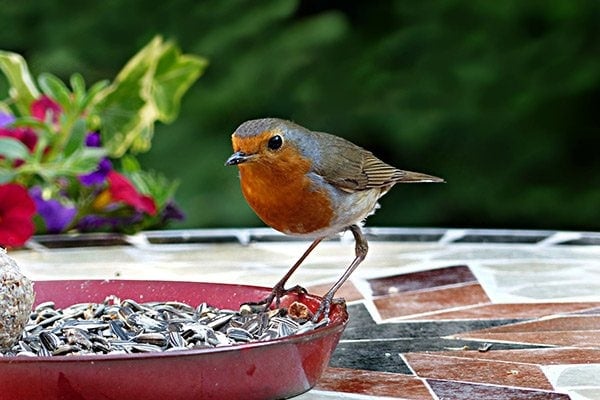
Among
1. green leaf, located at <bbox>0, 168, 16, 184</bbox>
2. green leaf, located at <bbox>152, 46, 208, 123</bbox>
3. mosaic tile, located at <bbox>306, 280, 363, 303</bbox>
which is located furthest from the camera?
green leaf, located at <bbox>152, 46, 208, 123</bbox>

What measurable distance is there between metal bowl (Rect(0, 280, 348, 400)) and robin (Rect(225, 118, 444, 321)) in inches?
17.2

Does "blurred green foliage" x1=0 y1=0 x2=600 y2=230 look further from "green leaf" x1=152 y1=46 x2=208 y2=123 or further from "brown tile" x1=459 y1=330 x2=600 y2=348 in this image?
"brown tile" x1=459 y1=330 x2=600 y2=348

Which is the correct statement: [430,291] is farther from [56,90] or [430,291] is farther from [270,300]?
[56,90]

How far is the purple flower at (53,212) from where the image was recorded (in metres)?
3.64

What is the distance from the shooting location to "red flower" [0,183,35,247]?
3.19 metres

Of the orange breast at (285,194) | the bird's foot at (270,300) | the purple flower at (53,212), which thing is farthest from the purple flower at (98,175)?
the bird's foot at (270,300)

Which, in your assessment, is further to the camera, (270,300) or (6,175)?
(6,175)

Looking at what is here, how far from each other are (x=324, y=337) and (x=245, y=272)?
1342 millimetres

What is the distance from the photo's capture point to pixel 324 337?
171 centimetres

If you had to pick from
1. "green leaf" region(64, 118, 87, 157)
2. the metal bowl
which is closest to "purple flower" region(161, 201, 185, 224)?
"green leaf" region(64, 118, 87, 157)

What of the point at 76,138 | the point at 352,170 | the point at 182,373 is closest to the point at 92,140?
the point at 76,138

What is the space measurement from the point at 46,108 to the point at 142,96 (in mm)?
314

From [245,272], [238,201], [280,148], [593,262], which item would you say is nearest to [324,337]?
[280,148]

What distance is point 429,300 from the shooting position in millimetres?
2682
